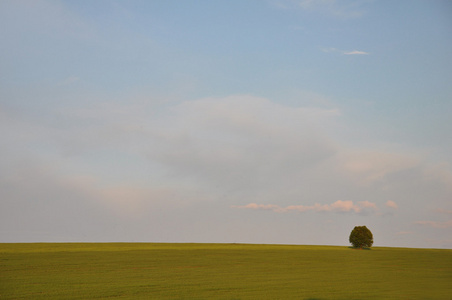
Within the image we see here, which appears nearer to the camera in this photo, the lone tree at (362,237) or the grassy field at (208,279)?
the grassy field at (208,279)

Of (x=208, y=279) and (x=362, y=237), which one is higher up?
(x=362, y=237)

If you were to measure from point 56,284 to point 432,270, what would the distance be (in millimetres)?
40443

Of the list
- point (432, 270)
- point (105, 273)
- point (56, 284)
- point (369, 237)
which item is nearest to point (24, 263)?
point (105, 273)

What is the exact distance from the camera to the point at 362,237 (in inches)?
3337

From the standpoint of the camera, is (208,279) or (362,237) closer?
(208,279)

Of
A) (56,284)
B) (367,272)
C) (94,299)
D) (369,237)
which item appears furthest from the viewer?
(369,237)

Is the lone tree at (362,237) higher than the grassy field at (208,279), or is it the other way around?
the lone tree at (362,237)

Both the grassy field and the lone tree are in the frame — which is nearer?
the grassy field

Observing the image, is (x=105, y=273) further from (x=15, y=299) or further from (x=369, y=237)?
(x=369, y=237)

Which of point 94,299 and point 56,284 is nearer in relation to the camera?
point 94,299

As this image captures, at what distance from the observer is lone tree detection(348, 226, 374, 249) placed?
277ft

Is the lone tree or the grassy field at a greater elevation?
the lone tree

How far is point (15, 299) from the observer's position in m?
27.9

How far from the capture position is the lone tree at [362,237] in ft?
277
